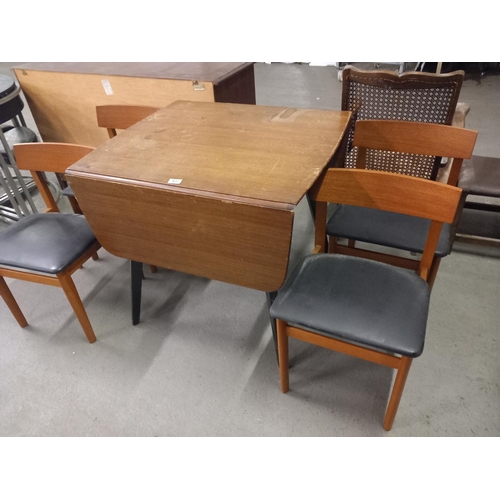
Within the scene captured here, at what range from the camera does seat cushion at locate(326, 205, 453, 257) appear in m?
1.41

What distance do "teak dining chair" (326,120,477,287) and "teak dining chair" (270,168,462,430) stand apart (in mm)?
186

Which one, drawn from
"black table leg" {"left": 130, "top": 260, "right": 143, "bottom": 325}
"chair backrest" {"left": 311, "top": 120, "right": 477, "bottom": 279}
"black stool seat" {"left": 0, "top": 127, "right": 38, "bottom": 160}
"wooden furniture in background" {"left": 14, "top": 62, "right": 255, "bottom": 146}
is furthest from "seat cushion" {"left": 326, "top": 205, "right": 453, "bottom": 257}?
"black stool seat" {"left": 0, "top": 127, "right": 38, "bottom": 160}

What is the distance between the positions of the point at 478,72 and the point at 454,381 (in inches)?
166

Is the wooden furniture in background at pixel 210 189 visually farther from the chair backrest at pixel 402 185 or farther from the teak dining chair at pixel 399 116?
the teak dining chair at pixel 399 116

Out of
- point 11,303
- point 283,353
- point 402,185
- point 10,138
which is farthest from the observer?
point 10,138

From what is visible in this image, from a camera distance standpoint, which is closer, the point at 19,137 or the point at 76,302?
the point at 76,302

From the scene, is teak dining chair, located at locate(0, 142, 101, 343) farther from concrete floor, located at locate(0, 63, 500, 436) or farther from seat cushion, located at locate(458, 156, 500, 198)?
seat cushion, located at locate(458, 156, 500, 198)

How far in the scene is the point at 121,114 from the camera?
6.07 feet

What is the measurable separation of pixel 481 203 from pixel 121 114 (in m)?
1.91

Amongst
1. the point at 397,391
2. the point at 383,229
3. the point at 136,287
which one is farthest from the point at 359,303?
the point at 136,287

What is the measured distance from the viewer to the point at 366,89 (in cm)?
177

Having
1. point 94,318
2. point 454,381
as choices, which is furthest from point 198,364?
point 454,381

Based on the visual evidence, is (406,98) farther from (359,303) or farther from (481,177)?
(359,303)

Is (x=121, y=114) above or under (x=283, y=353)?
above
